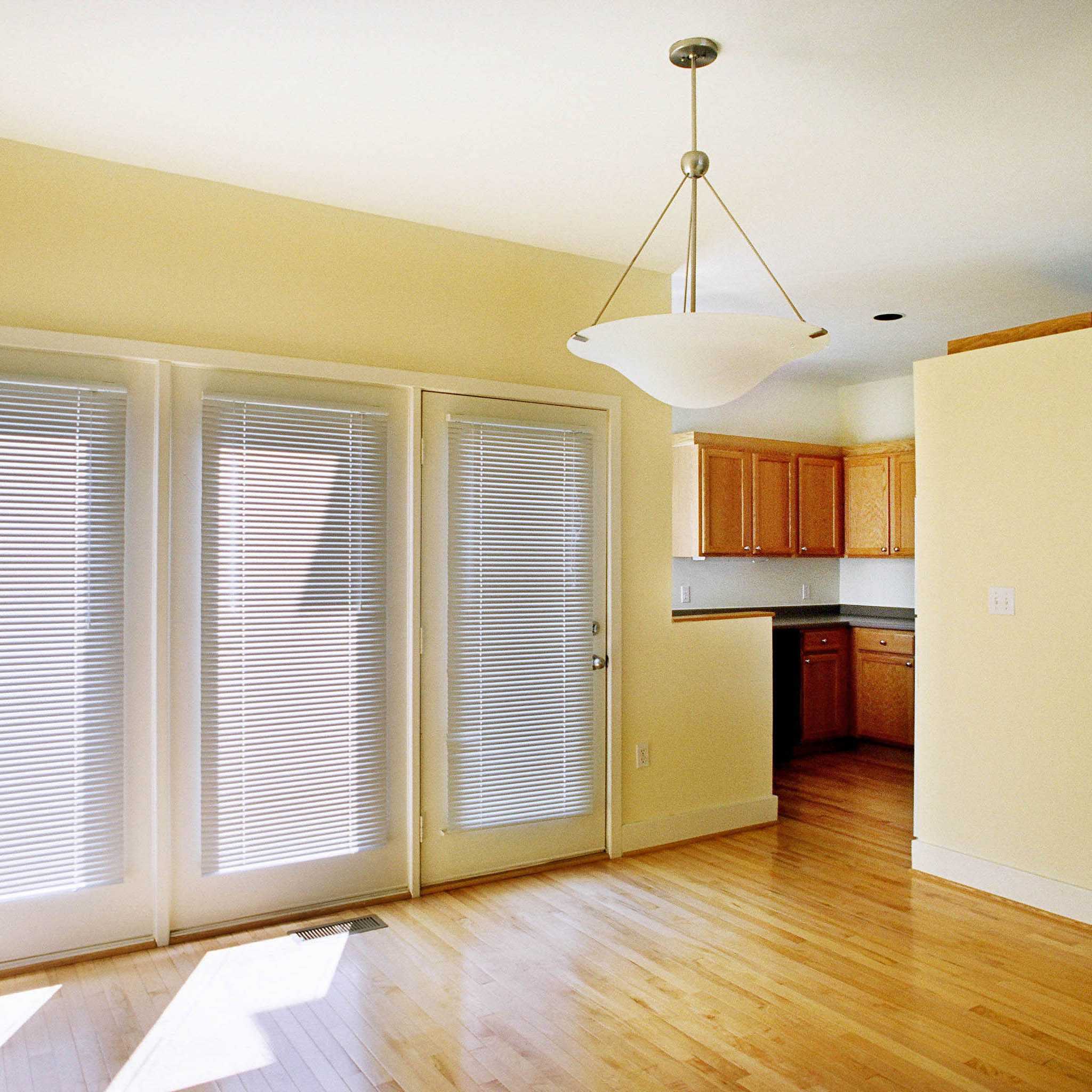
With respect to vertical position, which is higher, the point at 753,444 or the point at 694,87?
the point at 694,87

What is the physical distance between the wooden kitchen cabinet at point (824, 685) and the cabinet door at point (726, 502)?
0.84 meters

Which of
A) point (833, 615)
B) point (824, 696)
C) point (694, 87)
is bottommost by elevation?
point (824, 696)

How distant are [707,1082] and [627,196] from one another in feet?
9.86

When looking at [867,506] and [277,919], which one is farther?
[867,506]

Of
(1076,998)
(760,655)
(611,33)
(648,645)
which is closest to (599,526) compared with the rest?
(648,645)

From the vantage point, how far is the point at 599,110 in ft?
9.30

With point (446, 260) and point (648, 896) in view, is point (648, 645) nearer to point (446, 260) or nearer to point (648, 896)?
point (648, 896)

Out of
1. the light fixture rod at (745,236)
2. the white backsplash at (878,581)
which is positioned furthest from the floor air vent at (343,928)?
the white backsplash at (878,581)

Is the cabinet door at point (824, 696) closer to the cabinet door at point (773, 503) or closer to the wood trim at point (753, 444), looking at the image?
the cabinet door at point (773, 503)

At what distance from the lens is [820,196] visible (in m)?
3.52

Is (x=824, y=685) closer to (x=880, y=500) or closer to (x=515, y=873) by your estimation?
(x=880, y=500)

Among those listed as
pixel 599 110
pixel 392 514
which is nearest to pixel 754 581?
pixel 392 514

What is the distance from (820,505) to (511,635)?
150 inches

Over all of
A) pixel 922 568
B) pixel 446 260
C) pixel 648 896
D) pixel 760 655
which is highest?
pixel 446 260
